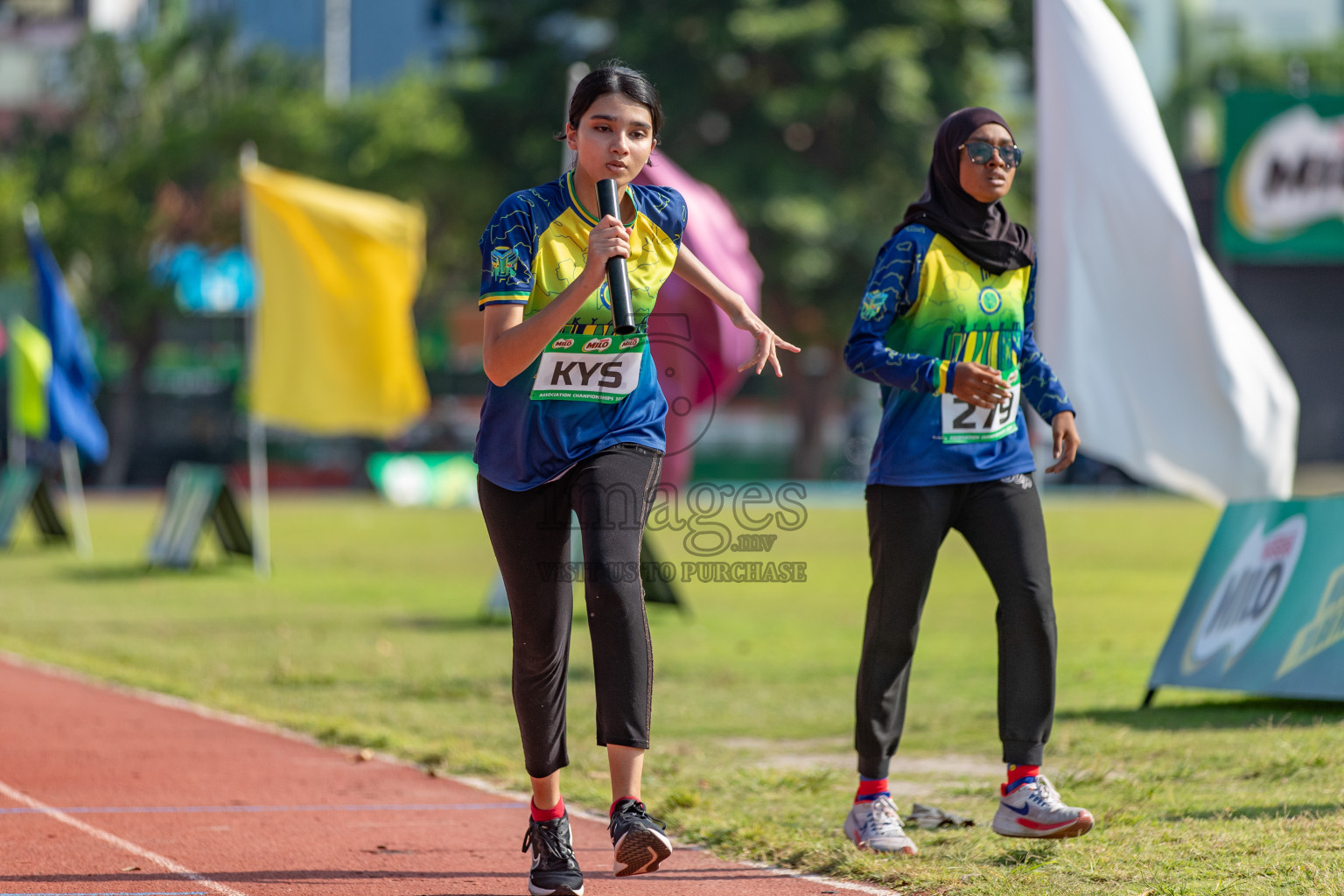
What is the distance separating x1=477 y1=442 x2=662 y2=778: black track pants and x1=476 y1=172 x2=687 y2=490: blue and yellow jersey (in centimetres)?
5

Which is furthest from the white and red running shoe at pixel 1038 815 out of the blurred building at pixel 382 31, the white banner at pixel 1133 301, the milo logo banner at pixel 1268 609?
the blurred building at pixel 382 31

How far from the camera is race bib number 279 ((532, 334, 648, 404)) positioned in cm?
432

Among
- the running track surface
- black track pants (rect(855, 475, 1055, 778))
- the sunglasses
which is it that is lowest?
the running track surface

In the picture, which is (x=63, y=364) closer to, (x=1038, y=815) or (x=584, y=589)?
(x=584, y=589)

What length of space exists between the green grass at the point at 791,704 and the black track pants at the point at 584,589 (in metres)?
0.89

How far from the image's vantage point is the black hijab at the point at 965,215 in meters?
5.00

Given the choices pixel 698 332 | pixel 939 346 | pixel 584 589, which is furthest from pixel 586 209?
pixel 698 332

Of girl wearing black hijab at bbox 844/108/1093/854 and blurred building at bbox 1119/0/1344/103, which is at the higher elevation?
blurred building at bbox 1119/0/1344/103

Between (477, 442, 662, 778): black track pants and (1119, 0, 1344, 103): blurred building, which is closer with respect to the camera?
(477, 442, 662, 778): black track pants

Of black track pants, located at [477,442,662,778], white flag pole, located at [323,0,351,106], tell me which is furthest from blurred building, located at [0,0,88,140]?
black track pants, located at [477,442,662,778]

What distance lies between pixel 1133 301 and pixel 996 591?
3.42 m

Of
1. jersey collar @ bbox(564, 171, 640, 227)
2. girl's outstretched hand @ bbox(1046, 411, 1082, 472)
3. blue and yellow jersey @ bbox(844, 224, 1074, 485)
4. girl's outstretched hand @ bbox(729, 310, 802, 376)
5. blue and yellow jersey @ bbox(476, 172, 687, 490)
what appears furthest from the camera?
girl's outstretched hand @ bbox(1046, 411, 1082, 472)

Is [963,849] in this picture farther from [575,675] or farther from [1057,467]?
[575,675]

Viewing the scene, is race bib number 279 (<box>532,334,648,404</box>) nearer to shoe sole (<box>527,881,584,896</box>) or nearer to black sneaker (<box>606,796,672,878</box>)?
black sneaker (<box>606,796,672,878</box>)
